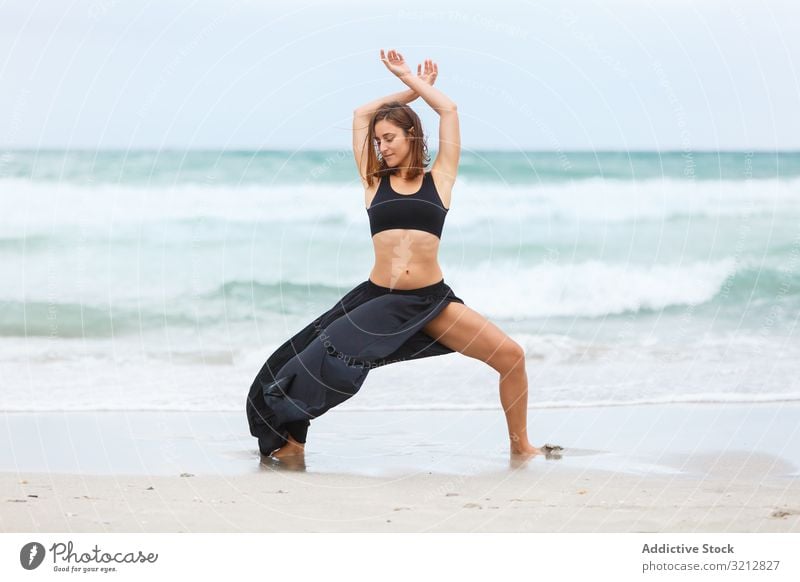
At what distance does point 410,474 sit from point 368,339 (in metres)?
0.92

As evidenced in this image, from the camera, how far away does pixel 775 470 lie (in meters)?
7.51

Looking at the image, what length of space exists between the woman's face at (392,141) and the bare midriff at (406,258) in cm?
48

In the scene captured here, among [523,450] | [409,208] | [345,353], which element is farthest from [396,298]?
[523,450]

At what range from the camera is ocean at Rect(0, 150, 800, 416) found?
35.0 feet

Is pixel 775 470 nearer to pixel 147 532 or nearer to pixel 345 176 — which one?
pixel 147 532

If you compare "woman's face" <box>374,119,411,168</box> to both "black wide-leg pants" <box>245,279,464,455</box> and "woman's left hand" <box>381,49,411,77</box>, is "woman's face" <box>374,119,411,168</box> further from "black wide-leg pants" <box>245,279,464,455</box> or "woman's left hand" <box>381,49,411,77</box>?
"black wide-leg pants" <box>245,279,464,455</box>

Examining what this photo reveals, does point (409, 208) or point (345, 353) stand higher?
point (409, 208)

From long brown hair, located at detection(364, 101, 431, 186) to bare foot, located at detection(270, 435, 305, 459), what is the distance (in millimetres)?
1871

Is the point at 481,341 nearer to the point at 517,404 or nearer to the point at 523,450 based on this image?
the point at 517,404

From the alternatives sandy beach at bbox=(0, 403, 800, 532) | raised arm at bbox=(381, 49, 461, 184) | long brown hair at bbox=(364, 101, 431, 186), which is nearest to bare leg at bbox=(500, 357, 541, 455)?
sandy beach at bbox=(0, 403, 800, 532)

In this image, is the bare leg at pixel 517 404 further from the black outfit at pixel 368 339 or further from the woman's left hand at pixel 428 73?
the woman's left hand at pixel 428 73

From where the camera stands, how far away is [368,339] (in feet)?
24.5

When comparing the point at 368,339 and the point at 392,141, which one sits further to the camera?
the point at 368,339

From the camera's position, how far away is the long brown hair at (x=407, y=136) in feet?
24.0
